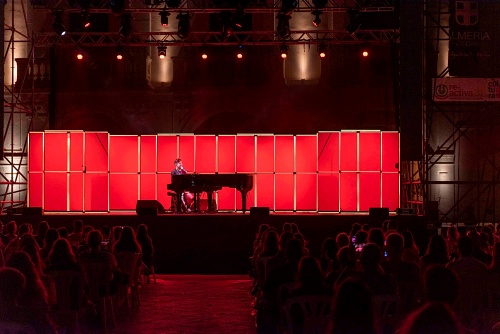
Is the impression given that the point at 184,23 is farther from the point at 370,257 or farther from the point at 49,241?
the point at 370,257

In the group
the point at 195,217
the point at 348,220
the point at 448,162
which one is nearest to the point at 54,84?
the point at 195,217

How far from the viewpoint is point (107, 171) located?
2006 centimetres

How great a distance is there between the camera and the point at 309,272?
568cm

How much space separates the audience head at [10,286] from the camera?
15.4 ft

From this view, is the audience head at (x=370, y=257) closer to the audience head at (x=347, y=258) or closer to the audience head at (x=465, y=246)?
the audience head at (x=347, y=258)

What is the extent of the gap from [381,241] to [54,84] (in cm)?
1637

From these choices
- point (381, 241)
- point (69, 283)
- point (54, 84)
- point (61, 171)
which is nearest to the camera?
point (69, 283)

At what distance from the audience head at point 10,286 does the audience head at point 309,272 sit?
83.5 inches

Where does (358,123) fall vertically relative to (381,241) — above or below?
above

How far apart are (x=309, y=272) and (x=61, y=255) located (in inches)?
123

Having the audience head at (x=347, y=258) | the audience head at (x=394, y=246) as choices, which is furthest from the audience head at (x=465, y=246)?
the audience head at (x=347, y=258)

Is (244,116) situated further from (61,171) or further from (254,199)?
(61,171)

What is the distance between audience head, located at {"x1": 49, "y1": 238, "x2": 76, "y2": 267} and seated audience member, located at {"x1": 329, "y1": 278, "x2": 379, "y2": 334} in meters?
4.42

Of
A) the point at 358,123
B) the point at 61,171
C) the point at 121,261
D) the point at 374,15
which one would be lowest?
the point at 121,261
